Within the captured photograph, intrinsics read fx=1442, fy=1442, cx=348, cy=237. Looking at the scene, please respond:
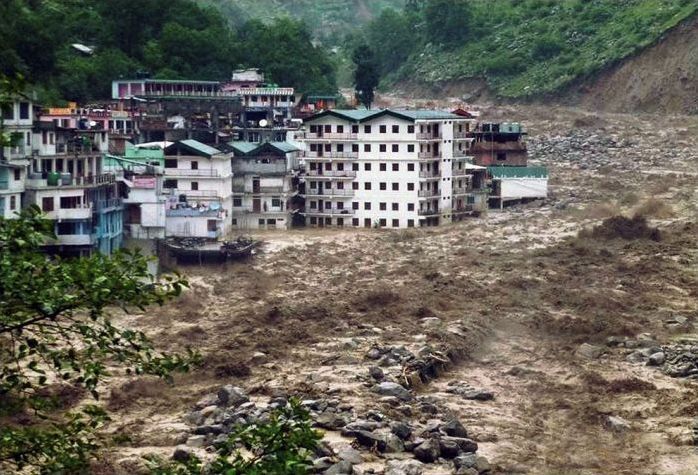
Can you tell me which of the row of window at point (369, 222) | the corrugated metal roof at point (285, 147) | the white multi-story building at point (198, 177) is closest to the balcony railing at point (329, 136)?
the corrugated metal roof at point (285, 147)

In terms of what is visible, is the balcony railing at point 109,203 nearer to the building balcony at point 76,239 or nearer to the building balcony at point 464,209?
the building balcony at point 76,239

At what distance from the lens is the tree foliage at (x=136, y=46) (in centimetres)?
7225

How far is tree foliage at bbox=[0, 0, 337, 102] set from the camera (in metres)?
72.2

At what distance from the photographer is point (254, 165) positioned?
60.9 m

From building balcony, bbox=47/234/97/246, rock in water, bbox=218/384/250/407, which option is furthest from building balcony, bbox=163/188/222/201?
rock in water, bbox=218/384/250/407

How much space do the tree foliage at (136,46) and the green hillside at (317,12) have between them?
56887mm

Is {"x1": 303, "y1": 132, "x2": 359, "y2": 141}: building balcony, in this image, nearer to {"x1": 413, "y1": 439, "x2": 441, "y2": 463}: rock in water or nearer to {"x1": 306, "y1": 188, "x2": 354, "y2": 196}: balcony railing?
{"x1": 306, "y1": 188, "x2": 354, "y2": 196}: balcony railing

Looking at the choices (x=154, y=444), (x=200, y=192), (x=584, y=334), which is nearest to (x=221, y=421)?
(x=154, y=444)

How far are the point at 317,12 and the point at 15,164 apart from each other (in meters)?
126

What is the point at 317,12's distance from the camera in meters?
169

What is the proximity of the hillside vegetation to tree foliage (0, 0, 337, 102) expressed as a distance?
17.5m

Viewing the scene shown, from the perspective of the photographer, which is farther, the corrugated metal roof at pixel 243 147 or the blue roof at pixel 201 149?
the corrugated metal roof at pixel 243 147

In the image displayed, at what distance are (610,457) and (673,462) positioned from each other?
1243 millimetres

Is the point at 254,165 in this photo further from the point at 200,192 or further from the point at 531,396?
the point at 531,396
